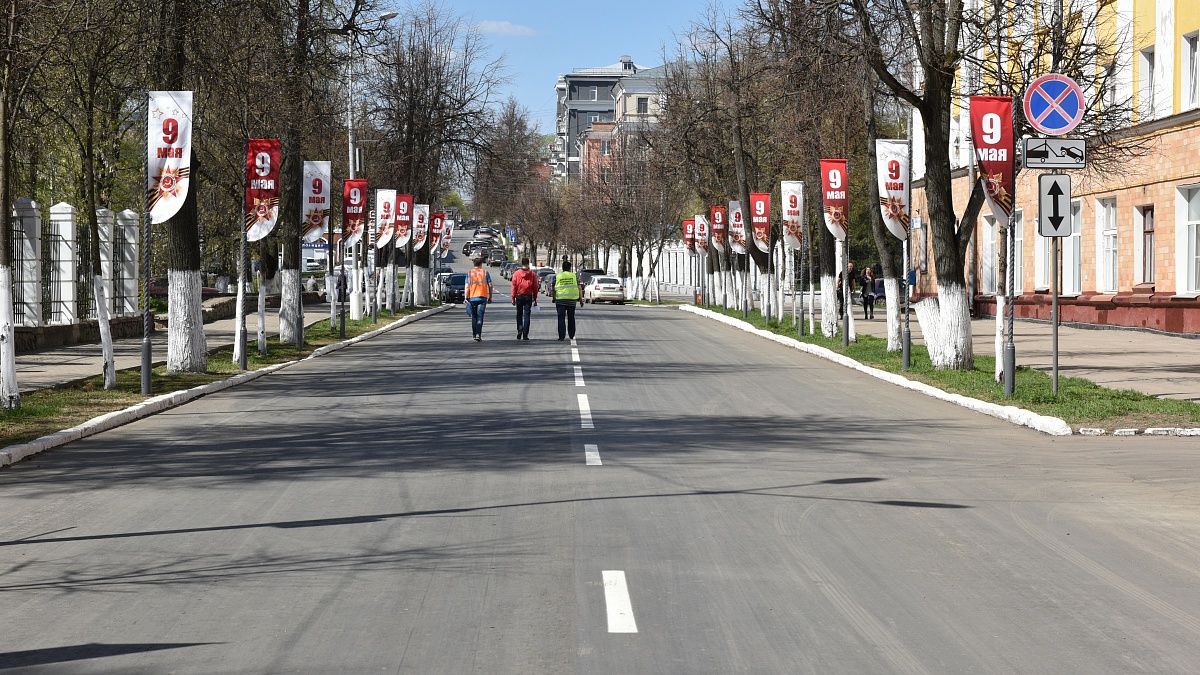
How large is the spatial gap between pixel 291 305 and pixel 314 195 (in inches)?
131

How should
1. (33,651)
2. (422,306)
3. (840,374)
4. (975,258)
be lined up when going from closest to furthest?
1. (33,651)
2. (840,374)
3. (975,258)
4. (422,306)

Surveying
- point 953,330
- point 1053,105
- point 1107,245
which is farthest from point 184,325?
point 1107,245

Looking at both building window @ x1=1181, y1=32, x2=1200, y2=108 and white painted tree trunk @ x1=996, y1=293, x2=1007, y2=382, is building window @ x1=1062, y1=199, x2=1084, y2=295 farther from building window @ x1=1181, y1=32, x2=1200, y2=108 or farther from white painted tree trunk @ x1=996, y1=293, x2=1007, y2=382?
white painted tree trunk @ x1=996, y1=293, x2=1007, y2=382

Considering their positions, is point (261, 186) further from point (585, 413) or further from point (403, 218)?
point (403, 218)

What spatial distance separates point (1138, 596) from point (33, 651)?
Result: 547cm

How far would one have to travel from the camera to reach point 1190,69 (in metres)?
33.3

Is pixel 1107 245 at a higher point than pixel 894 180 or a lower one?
lower

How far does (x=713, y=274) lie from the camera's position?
61.4 m

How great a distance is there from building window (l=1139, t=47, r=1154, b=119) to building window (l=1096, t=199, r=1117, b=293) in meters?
3.55

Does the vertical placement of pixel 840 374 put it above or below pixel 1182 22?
below

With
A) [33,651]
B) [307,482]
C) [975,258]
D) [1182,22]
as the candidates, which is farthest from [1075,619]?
[975,258]

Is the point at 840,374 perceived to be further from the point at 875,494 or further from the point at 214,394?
the point at 875,494

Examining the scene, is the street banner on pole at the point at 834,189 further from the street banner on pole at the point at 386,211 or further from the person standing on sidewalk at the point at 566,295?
the street banner on pole at the point at 386,211

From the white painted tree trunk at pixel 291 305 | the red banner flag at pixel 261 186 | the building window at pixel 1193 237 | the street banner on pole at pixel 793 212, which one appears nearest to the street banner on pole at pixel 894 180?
the street banner on pole at pixel 793 212
